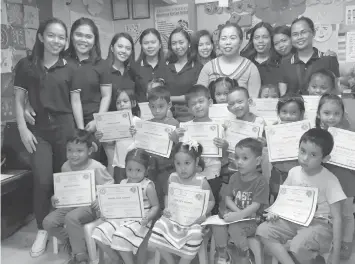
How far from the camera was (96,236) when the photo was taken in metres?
2.08

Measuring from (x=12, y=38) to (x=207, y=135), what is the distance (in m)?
1.94

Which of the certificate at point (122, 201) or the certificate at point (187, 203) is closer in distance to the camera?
the certificate at point (187, 203)

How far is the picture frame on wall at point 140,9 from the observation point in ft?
14.2

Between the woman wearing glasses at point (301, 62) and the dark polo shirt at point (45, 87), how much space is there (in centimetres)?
168

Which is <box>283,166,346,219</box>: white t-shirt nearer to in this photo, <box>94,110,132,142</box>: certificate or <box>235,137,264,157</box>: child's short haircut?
<box>235,137,264,157</box>: child's short haircut

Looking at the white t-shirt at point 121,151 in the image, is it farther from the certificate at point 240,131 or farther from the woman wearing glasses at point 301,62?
the woman wearing glasses at point 301,62

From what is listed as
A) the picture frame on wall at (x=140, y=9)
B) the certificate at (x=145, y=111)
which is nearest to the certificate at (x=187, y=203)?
the certificate at (x=145, y=111)

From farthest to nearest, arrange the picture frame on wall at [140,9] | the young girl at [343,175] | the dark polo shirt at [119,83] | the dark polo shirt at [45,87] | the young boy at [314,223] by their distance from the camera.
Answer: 1. the picture frame on wall at [140,9]
2. the dark polo shirt at [119,83]
3. the dark polo shirt at [45,87]
4. the young girl at [343,175]
5. the young boy at [314,223]

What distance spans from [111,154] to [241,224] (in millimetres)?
1174

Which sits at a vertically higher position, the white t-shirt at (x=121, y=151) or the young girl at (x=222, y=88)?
the young girl at (x=222, y=88)

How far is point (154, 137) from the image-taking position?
2.38 meters

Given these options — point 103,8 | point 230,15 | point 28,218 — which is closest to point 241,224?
point 28,218

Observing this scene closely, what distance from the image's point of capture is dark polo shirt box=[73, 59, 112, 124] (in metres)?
2.65

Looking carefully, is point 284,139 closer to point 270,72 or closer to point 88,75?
point 270,72
